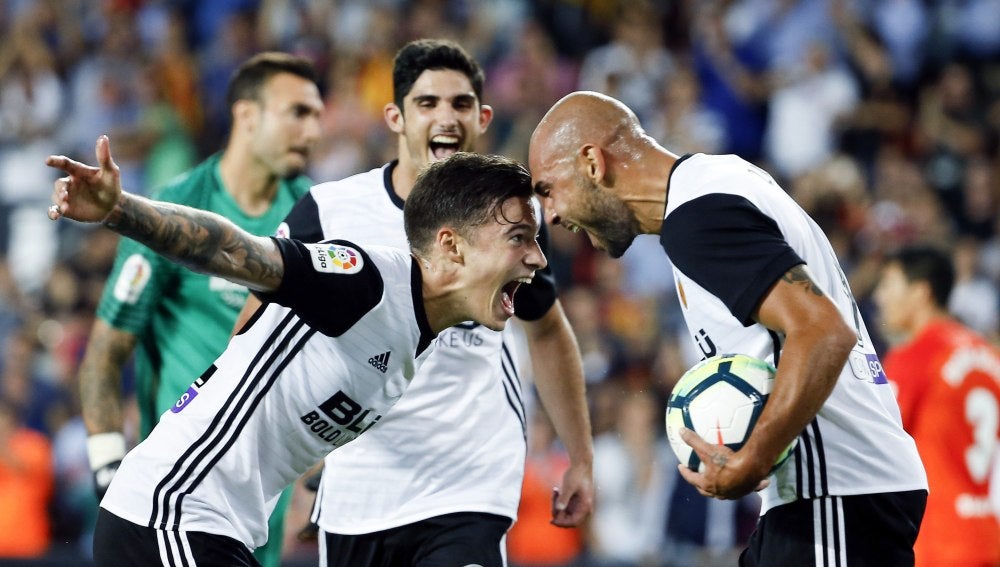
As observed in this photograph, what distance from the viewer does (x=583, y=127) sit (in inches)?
176

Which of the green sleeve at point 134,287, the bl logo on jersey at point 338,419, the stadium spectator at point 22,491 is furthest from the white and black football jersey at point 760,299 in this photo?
the stadium spectator at point 22,491

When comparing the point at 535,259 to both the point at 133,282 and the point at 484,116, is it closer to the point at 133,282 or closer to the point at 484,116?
the point at 484,116

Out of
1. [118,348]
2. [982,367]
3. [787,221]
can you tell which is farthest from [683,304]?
[982,367]

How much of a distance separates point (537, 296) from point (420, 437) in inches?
31.7

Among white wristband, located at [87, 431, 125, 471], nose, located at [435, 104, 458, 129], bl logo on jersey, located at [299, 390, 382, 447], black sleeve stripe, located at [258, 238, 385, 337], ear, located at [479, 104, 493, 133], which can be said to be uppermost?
ear, located at [479, 104, 493, 133]

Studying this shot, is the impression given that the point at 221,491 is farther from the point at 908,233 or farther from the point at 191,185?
the point at 908,233

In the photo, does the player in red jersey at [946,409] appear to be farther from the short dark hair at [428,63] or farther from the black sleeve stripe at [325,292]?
the black sleeve stripe at [325,292]

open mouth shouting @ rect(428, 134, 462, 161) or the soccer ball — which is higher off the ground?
open mouth shouting @ rect(428, 134, 462, 161)

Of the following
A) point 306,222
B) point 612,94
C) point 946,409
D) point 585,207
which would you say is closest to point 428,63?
point 306,222

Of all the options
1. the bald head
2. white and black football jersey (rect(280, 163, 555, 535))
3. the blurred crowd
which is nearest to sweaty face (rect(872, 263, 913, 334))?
the blurred crowd

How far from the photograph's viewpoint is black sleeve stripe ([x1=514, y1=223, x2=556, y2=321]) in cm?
554

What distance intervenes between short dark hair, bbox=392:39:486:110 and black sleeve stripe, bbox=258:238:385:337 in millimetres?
1903

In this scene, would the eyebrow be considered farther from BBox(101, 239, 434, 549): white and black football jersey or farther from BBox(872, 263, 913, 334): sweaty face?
BBox(872, 263, 913, 334): sweaty face

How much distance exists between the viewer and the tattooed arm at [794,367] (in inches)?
143
